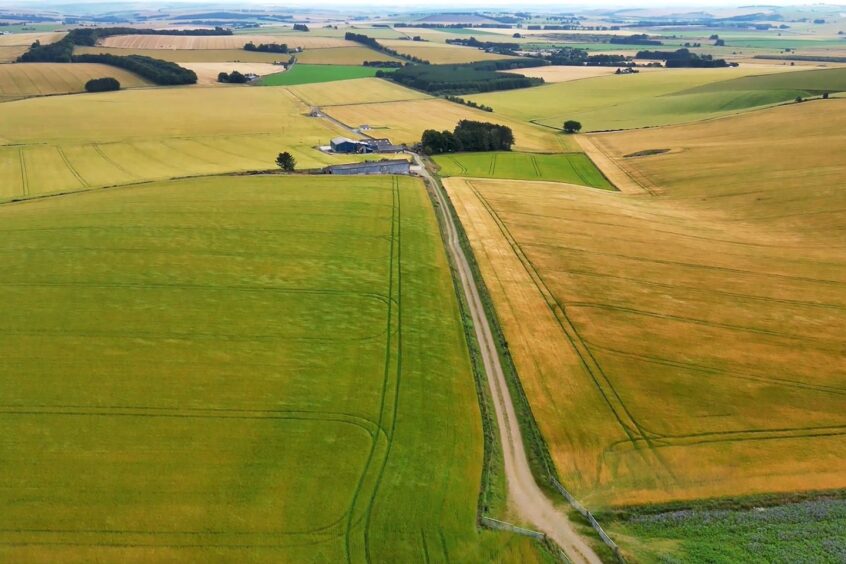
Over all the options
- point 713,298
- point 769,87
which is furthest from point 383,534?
point 769,87

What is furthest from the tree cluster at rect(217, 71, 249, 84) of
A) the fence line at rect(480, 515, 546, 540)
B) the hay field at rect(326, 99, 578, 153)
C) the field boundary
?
the fence line at rect(480, 515, 546, 540)

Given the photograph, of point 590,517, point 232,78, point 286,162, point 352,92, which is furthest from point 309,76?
point 590,517

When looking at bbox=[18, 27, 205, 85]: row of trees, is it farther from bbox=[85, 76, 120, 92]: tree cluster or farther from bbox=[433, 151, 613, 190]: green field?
bbox=[433, 151, 613, 190]: green field

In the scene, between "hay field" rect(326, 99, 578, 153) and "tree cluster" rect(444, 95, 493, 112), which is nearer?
"hay field" rect(326, 99, 578, 153)

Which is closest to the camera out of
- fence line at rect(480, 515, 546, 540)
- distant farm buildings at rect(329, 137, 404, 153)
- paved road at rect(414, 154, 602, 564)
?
paved road at rect(414, 154, 602, 564)

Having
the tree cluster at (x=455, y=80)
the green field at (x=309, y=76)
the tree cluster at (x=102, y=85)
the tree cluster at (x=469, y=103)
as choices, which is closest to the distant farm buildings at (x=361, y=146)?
the tree cluster at (x=469, y=103)

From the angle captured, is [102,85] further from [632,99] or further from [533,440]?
[533,440]

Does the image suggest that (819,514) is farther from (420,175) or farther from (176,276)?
(420,175)
